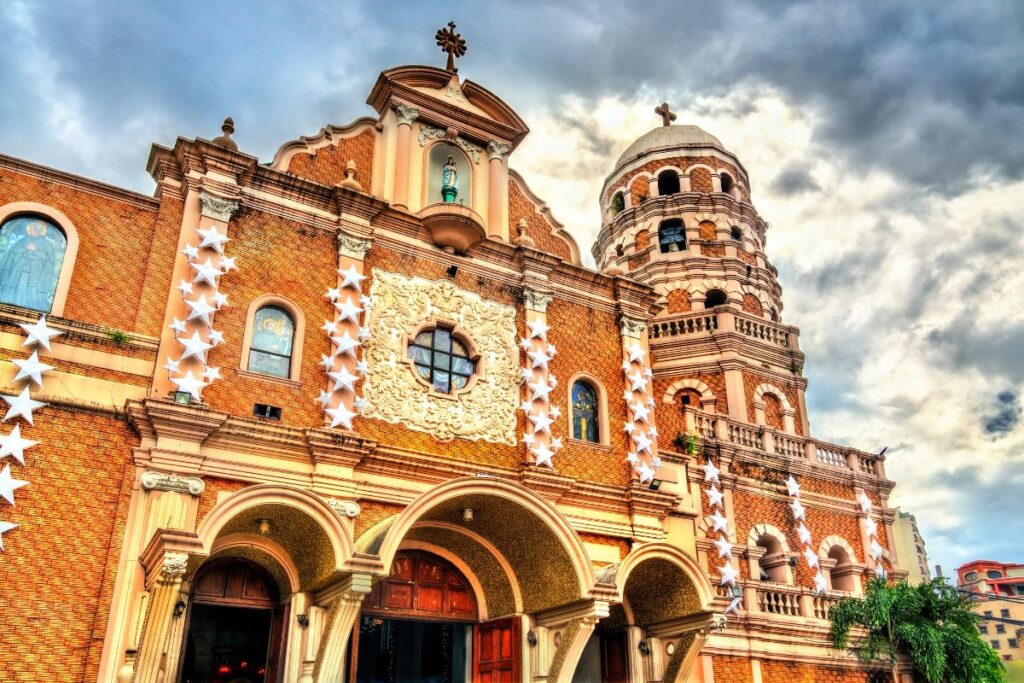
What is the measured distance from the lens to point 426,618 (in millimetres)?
16781

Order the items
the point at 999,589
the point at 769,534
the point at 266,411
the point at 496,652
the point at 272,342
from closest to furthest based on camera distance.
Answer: the point at 266,411
the point at 272,342
the point at 496,652
the point at 769,534
the point at 999,589

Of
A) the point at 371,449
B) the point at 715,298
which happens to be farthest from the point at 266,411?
the point at 715,298

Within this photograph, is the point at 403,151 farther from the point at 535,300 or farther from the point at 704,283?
the point at 704,283

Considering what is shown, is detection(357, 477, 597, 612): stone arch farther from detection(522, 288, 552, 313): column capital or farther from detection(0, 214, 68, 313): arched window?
detection(0, 214, 68, 313): arched window

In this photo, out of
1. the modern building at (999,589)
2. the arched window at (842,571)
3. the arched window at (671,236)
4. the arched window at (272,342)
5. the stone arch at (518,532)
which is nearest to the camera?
the stone arch at (518,532)

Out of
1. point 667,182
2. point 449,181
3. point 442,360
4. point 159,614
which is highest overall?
point 667,182

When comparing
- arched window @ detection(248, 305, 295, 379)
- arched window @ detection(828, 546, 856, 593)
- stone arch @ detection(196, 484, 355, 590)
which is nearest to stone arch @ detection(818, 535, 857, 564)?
arched window @ detection(828, 546, 856, 593)

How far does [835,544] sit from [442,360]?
1208cm

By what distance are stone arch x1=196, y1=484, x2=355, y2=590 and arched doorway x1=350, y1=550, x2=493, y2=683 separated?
5.54 ft

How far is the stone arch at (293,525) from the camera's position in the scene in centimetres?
1320

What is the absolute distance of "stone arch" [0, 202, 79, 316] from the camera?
575 inches

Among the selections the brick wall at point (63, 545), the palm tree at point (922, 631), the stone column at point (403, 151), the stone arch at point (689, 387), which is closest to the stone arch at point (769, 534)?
the palm tree at point (922, 631)

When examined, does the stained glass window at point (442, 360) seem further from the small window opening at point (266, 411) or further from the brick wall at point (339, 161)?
the brick wall at point (339, 161)

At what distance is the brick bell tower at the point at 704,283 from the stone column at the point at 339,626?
10184 mm
